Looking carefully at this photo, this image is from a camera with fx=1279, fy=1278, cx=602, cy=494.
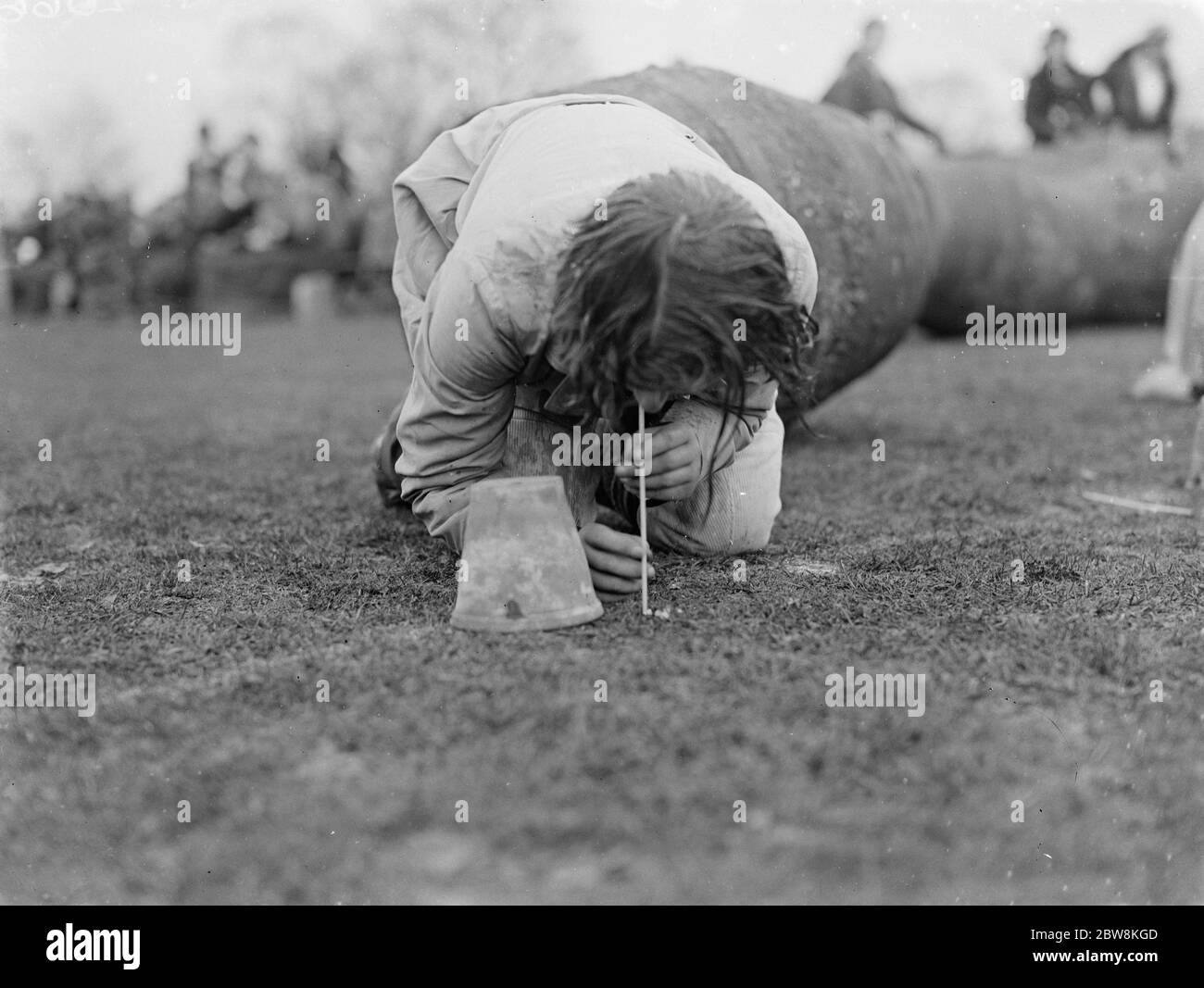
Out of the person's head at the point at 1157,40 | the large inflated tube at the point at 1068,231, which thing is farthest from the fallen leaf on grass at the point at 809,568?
the person's head at the point at 1157,40

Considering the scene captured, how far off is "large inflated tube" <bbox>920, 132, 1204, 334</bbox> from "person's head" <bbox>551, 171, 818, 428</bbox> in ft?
22.0

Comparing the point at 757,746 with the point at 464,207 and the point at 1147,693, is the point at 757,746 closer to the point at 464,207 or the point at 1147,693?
the point at 1147,693

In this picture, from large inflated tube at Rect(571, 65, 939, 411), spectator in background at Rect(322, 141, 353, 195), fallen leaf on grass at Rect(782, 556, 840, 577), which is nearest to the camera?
fallen leaf on grass at Rect(782, 556, 840, 577)

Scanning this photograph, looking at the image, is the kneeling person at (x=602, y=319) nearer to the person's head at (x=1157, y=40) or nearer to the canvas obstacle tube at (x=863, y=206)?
the canvas obstacle tube at (x=863, y=206)

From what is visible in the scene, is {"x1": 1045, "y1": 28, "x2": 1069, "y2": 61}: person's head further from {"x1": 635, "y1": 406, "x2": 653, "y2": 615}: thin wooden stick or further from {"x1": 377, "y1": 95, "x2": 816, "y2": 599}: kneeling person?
{"x1": 635, "y1": 406, "x2": 653, "y2": 615}: thin wooden stick

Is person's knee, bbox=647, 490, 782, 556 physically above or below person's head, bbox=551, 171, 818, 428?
below

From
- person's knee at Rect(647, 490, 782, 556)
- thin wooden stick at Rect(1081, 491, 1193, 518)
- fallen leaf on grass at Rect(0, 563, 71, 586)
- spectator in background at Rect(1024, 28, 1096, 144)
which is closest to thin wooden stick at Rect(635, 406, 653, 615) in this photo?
person's knee at Rect(647, 490, 782, 556)

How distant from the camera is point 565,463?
2.70 metres

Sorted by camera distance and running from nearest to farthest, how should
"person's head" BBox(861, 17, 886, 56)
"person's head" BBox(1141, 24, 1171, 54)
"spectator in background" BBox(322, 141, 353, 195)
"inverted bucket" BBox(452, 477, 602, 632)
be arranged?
"inverted bucket" BBox(452, 477, 602, 632), "person's head" BBox(861, 17, 886, 56), "person's head" BBox(1141, 24, 1171, 54), "spectator in background" BBox(322, 141, 353, 195)

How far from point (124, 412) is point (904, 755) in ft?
17.3

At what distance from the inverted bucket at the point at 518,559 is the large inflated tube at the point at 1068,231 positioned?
6755 mm

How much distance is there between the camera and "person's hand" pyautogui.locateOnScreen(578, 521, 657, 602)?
8.23ft
